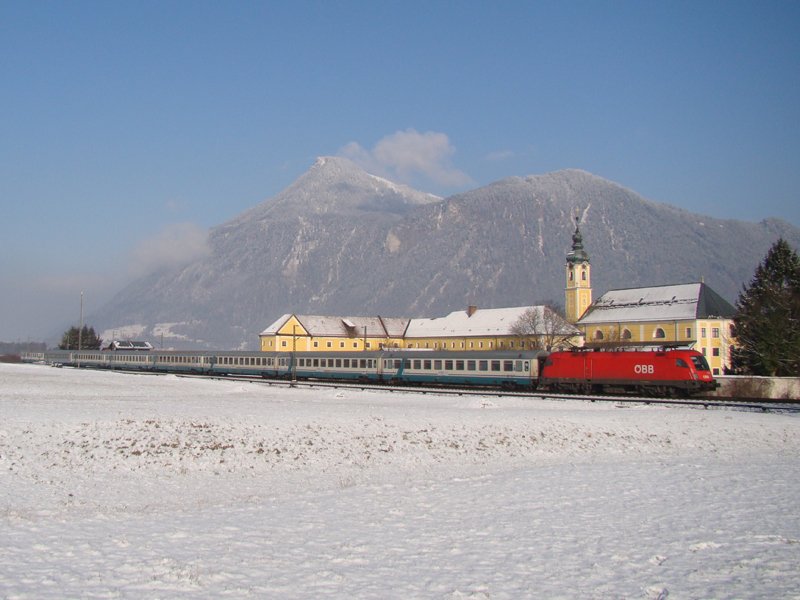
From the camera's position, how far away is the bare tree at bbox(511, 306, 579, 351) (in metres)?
110

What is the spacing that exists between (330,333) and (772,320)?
91301 millimetres

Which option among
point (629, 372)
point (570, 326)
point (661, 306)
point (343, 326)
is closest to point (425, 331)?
point (343, 326)

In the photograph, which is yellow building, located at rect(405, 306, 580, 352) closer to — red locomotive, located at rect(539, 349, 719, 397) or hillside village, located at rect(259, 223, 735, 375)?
hillside village, located at rect(259, 223, 735, 375)

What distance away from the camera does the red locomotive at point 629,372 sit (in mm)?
41531

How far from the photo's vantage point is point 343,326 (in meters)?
144

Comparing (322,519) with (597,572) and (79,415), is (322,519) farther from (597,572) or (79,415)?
(79,415)

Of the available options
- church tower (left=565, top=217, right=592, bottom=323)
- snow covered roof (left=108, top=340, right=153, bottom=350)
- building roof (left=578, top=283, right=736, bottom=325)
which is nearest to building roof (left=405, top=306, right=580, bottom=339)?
church tower (left=565, top=217, right=592, bottom=323)

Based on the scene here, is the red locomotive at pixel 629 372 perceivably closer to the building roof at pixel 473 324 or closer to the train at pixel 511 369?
the train at pixel 511 369

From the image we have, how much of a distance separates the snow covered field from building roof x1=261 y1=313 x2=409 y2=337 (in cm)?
10625

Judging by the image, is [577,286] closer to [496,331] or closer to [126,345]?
[496,331]

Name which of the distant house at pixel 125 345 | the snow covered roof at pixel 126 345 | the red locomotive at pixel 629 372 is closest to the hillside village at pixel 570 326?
the distant house at pixel 125 345

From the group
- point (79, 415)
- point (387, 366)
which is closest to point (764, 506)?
point (79, 415)

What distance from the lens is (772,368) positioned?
2329 inches

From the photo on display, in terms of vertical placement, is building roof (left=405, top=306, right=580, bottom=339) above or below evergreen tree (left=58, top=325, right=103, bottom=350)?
above
